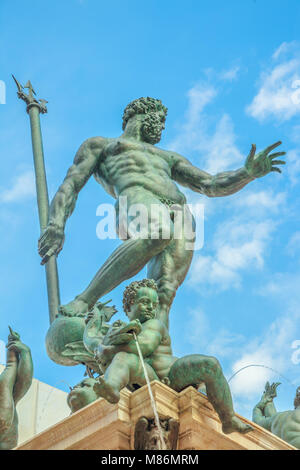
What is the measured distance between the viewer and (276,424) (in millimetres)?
9234

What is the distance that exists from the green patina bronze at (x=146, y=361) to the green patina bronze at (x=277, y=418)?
1.57m

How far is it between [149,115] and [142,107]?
0.19m

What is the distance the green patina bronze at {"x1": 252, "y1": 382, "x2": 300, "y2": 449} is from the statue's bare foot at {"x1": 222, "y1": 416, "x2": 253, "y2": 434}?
5.17 feet

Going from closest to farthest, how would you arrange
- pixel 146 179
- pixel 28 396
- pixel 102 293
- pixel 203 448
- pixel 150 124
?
pixel 203 448 → pixel 102 293 → pixel 146 179 → pixel 150 124 → pixel 28 396

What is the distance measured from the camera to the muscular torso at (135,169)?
10.7 metres

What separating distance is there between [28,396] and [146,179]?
6.99 m

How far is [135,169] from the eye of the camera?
10.9 meters

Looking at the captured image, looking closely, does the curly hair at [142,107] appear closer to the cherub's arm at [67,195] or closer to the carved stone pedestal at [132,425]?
the cherub's arm at [67,195]

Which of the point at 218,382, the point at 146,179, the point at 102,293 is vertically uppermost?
the point at 146,179

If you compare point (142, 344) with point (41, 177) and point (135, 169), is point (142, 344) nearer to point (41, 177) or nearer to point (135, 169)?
point (135, 169)

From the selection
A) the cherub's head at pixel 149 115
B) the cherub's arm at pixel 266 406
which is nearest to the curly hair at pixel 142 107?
the cherub's head at pixel 149 115

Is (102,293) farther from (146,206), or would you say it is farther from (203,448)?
(203,448)
